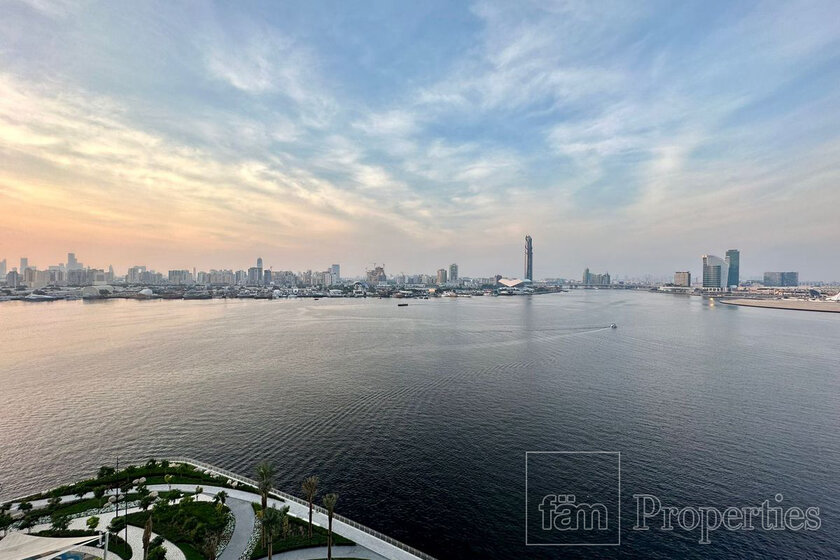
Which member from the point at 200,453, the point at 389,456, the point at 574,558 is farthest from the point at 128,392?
the point at 574,558

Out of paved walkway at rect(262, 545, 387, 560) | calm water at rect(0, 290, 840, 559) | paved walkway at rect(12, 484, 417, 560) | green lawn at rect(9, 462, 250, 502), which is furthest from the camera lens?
green lawn at rect(9, 462, 250, 502)

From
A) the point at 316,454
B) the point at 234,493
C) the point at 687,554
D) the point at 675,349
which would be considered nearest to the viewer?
the point at 687,554

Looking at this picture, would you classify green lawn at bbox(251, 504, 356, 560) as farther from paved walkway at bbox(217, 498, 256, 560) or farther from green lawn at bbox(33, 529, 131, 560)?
Answer: green lawn at bbox(33, 529, 131, 560)

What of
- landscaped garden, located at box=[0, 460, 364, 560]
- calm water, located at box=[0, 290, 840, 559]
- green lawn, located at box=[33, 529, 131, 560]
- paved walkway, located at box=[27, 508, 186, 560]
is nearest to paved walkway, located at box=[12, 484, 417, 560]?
paved walkway, located at box=[27, 508, 186, 560]

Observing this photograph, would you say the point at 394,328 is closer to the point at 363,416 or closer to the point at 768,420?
the point at 363,416

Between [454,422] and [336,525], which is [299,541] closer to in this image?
[336,525]

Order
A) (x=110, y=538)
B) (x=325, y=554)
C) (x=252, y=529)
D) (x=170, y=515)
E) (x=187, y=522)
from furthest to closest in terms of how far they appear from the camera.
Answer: (x=170, y=515) → (x=252, y=529) → (x=187, y=522) → (x=110, y=538) → (x=325, y=554)

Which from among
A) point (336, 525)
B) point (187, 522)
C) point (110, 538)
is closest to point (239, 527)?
point (187, 522)
